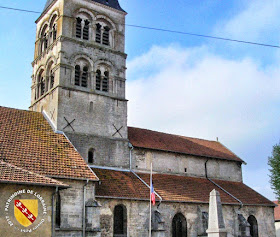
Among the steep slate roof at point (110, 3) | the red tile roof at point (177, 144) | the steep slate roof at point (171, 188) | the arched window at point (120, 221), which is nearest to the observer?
the arched window at point (120, 221)

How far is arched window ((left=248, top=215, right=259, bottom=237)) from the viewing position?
3194 centimetres

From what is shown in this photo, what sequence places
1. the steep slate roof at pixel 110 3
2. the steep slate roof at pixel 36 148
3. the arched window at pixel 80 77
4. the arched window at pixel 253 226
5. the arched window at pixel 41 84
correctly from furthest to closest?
the steep slate roof at pixel 110 3 → the arched window at pixel 253 226 → the arched window at pixel 41 84 → the arched window at pixel 80 77 → the steep slate roof at pixel 36 148

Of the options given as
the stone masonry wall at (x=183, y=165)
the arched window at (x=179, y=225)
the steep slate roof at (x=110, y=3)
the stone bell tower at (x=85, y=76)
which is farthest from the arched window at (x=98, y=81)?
the arched window at (x=179, y=225)

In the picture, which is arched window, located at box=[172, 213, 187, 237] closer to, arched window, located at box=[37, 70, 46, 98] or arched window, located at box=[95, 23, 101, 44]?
arched window, located at box=[37, 70, 46, 98]

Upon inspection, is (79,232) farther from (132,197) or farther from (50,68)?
(50,68)

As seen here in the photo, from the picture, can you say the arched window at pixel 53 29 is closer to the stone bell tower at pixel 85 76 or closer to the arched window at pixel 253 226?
the stone bell tower at pixel 85 76

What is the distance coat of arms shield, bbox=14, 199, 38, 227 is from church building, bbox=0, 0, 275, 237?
→ 0.15 feet

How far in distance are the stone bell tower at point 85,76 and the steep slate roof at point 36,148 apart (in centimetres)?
183

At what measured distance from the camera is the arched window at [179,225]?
27959 mm

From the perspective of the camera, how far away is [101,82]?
100ft

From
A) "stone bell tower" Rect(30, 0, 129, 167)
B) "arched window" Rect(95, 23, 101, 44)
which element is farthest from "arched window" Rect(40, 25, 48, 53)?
"arched window" Rect(95, 23, 101, 44)

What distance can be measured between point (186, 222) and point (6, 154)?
13.3m

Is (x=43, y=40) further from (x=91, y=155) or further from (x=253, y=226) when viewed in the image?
(x=253, y=226)

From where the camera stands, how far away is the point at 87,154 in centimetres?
2769
